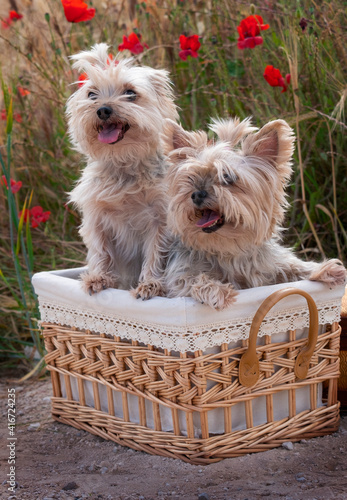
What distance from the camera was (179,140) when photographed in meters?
2.48

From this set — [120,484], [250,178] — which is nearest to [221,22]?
[250,178]

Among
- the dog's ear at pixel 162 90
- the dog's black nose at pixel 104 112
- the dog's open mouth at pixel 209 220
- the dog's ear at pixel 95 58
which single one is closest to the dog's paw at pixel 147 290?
the dog's open mouth at pixel 209 220

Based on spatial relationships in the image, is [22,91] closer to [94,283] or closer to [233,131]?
[94,283]

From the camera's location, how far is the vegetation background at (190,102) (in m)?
3.63

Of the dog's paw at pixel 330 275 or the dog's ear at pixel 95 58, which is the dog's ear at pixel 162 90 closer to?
the dog's ear at pixel 95 58

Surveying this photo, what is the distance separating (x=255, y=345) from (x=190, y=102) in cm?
242

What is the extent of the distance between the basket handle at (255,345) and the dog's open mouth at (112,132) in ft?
3.14

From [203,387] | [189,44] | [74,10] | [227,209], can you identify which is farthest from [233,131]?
[74,10]

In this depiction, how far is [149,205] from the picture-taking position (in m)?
2.77

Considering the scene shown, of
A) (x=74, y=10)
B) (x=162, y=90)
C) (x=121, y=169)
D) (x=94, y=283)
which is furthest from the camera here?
(x=74, y=10)

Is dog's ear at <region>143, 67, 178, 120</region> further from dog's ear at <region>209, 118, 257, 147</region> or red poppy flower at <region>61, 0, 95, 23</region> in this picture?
red poppy flower at <region>61, 0, 95, 23</region>

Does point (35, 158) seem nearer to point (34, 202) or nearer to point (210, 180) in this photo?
point (34, 202)

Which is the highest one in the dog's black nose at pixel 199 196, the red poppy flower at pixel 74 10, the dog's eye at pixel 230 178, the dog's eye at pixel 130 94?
the red poppy flower at pixel 74 10

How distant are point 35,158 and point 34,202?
33 cm
